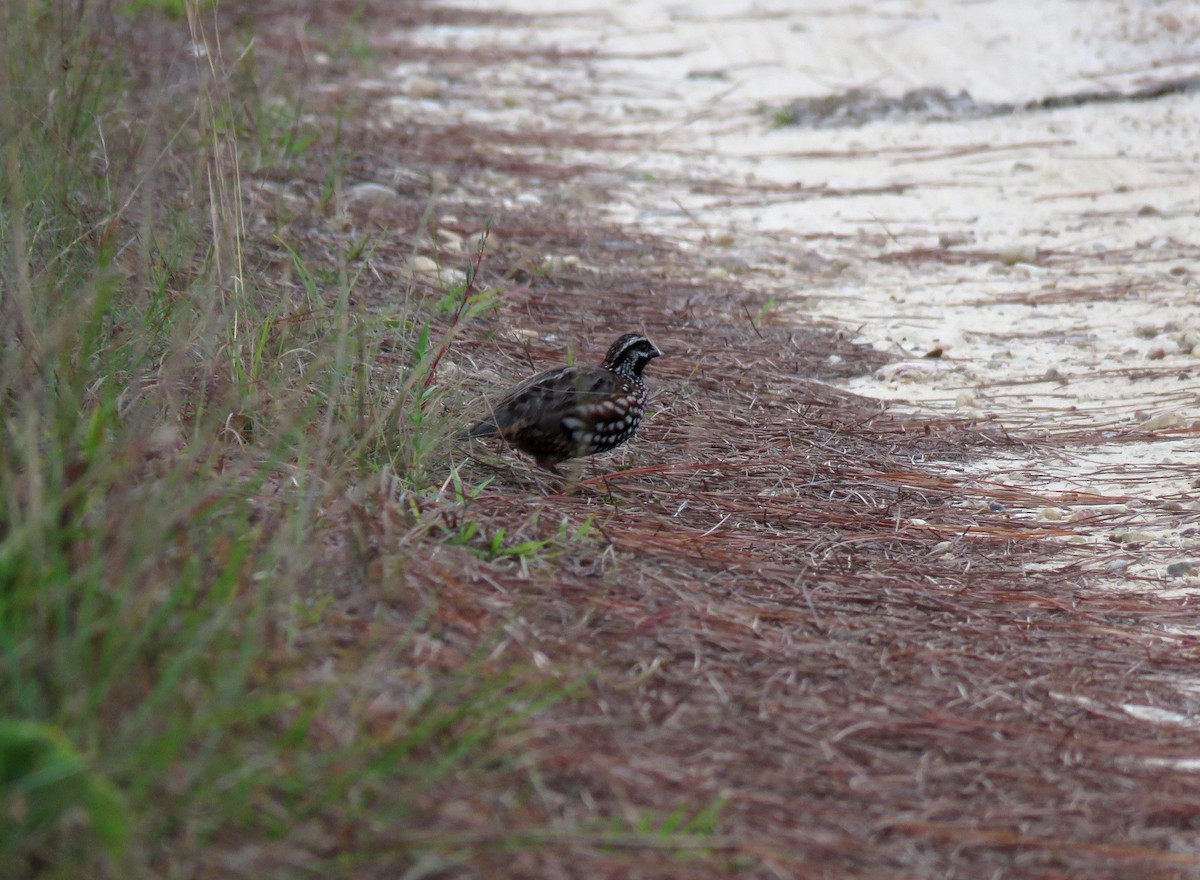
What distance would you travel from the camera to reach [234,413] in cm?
413

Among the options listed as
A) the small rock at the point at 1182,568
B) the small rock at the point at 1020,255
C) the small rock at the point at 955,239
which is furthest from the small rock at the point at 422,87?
the small rock at the point at 1182,568

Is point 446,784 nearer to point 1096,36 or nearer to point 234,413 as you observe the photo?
point 234,413

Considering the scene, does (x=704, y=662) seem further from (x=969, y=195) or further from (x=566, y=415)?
(x=969, y=195)

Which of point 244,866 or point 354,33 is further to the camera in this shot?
point 354,33

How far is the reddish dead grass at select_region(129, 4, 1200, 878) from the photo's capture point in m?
2.71

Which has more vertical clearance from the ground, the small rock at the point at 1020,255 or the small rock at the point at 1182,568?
the small rock at the point at 1182,568

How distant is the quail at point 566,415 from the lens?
15.5 feet

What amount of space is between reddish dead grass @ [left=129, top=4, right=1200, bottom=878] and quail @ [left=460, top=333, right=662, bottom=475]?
127 millimetres

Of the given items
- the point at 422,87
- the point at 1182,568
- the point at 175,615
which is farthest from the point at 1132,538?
the point at 422,87

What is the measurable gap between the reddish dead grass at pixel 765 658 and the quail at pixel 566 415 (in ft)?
0.42

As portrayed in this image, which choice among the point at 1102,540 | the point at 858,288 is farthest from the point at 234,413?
the point at 858,288

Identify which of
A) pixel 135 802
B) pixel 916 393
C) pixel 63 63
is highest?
pixel 63 63

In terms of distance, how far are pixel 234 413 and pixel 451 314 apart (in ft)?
6.14

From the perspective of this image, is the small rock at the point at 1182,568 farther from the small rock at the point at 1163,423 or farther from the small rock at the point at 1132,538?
the small rock at the point at 1163,423
